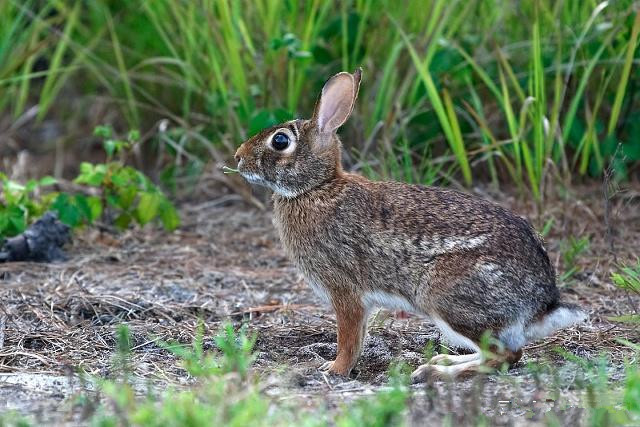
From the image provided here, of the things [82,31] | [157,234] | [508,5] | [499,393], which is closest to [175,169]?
[157,234]

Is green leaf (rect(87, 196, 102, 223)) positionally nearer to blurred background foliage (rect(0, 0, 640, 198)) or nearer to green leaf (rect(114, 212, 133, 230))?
green leaf (rect(114, 212, 133, 230))

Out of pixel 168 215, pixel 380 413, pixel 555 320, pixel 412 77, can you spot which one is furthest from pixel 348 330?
pixel 412 77

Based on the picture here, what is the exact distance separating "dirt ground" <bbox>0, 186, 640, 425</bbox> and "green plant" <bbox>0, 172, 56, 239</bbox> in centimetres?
26

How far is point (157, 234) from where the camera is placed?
656cm

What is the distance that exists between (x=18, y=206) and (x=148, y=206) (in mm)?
704

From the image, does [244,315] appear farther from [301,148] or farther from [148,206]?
[148,206]

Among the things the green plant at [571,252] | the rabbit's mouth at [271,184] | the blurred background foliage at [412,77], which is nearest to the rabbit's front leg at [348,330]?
the rabbit's mouth at [271,184]

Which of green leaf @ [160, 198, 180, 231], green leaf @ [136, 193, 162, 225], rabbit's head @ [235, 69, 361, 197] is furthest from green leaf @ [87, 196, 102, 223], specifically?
rabbit's head @ [235, 69, 361, 197]

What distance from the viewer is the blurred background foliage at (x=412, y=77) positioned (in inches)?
238

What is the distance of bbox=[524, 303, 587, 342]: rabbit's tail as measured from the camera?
414cm

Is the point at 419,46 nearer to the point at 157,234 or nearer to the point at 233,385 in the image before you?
the point at 157,234

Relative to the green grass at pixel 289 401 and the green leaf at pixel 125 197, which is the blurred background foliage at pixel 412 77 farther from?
the green grass at pixel 289 401

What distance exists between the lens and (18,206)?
5.95 metres

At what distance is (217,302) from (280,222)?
886mm
